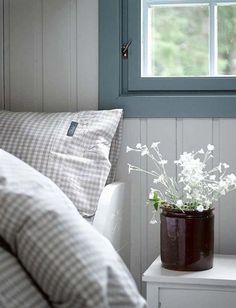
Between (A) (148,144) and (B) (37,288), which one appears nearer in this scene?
(B) (37,288)

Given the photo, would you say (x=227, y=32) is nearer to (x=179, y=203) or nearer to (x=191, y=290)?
(x=179, y=203)

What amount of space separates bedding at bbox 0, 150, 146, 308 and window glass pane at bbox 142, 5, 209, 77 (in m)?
1.44

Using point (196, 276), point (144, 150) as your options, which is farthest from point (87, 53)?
point (196, 276)

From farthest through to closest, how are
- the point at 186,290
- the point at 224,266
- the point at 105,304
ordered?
the point at 224,266 → the point at 186,290 → the point at 105,304

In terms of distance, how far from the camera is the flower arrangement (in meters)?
2.29

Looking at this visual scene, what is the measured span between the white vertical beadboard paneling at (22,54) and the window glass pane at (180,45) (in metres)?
0.47

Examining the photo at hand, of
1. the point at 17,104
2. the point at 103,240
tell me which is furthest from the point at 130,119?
the point at 103,240

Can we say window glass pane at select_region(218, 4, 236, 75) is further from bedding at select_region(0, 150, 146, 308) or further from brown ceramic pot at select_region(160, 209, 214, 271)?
bedding at select_region(0, 150, 146, 308)

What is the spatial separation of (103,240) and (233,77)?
1395 millimetres

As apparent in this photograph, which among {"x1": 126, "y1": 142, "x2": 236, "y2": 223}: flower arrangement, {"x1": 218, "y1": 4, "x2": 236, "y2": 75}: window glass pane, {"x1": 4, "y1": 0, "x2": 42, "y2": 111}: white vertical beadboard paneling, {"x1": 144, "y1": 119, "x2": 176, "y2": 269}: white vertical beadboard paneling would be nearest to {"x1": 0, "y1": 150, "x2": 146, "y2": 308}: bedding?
{"x1": 126, "y1": 142, "x2": 236, "y2": 223}: flower arrangement

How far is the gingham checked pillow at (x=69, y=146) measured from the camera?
2.31 m

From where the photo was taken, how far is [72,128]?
2459 millimetres

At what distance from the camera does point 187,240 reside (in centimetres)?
224

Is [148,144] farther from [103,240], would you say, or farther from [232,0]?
[103,240]
